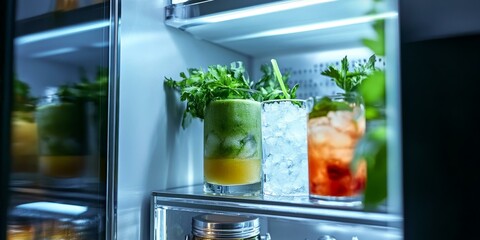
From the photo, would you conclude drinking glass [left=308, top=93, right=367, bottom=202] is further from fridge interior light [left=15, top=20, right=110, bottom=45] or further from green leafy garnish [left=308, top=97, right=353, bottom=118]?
fridge interior light [left=15, top=20, right=110, bottom=45]

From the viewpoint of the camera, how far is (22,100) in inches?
25.2

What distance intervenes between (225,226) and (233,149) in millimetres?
158

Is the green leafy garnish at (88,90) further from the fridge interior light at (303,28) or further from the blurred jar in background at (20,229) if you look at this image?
the fridge interior light at (303,28)

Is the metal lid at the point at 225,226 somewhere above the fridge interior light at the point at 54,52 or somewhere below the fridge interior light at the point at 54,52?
below

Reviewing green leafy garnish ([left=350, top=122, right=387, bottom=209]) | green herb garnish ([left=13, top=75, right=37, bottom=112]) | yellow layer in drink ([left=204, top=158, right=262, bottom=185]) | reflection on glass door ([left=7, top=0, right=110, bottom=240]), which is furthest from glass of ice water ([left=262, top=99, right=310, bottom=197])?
green herb garnish ([left=13, top=75, right=37, bottom=112])

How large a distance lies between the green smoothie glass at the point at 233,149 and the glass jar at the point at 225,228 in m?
0.07

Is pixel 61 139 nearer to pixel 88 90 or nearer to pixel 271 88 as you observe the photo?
pixel 88 90

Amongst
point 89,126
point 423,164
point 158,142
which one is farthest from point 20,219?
point 423,164

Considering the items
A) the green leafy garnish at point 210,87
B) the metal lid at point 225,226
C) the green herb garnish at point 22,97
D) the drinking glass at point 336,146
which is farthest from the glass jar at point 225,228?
the green herb garnish at point 22,97

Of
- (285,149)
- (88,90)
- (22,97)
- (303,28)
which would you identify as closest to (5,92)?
(22,97)

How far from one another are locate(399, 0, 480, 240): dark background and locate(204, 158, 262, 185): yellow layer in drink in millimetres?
330

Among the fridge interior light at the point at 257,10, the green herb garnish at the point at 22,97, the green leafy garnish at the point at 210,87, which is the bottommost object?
the green herb garnish at the point at 22,97

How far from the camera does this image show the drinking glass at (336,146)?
572 millimetres

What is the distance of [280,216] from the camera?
0.65m
